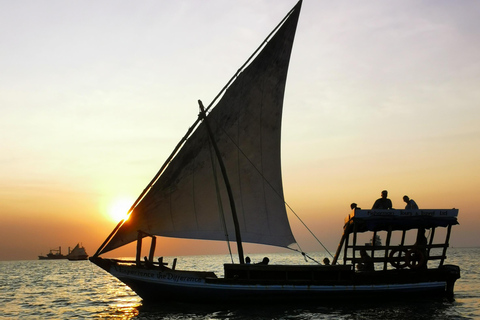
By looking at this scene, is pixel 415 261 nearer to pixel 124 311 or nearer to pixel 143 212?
pixel 143 212

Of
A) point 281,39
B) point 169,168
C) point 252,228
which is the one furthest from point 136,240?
point 281,39

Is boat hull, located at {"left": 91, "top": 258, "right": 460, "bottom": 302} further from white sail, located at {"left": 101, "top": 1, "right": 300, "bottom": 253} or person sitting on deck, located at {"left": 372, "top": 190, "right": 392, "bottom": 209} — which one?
person sitting on deck, located at {"left": 372, "top": 190, "right": 392, "bottom": 209}

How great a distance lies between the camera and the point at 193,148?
2367 cm

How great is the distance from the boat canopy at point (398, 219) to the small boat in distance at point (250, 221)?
47mm

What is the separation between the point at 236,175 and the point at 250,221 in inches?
93.2

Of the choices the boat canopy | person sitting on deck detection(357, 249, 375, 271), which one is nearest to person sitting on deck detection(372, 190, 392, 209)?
the boat canopy

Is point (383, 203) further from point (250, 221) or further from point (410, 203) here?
point (250, 221)

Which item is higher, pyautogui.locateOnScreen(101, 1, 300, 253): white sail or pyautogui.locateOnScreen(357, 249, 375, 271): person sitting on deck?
pyautogui.locateOnScreen(101, 1, 300, 253): white sail

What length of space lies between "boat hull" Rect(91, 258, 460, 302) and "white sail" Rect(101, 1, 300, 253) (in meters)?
1.86

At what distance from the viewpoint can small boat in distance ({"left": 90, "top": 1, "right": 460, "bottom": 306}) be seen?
2273 centimetres

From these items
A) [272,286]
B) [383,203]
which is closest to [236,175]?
[272,286]

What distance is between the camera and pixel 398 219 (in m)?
22.8

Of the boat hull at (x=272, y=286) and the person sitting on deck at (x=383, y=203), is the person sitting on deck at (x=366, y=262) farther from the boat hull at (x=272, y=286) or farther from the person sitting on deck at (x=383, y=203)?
the person sitting on deck at (x=383, y=203)

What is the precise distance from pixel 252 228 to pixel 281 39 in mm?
9489
